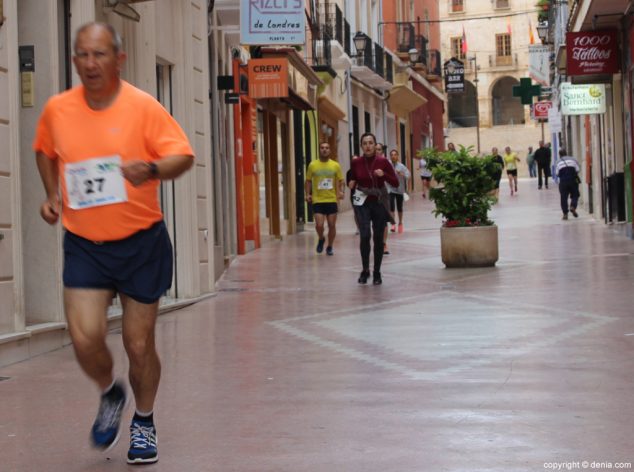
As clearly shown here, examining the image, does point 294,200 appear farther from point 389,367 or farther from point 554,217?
point 389,367

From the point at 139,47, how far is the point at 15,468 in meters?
7.43

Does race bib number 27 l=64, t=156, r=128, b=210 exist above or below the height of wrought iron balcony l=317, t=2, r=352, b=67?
below

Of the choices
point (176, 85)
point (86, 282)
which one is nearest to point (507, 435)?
point (86, 282)

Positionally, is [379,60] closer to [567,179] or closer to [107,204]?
[567,179]

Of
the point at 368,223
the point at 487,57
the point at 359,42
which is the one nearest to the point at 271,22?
the point at 368,223

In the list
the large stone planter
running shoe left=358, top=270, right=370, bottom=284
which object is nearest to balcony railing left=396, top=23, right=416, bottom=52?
the large stone planter

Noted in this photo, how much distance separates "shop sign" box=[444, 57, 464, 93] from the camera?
201ft

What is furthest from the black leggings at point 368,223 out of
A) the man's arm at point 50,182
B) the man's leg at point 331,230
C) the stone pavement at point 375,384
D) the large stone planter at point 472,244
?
the man's arm at point 50,182

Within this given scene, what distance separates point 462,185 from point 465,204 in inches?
11.0

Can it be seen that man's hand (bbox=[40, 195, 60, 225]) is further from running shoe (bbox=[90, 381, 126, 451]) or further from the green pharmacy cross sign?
the green pharmacy cross sign

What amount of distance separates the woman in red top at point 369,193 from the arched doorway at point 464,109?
248 feet

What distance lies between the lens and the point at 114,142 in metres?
5.44

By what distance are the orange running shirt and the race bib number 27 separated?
2 centimetres

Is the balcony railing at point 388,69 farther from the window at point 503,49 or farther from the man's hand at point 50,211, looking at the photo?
the window at point 503,49
